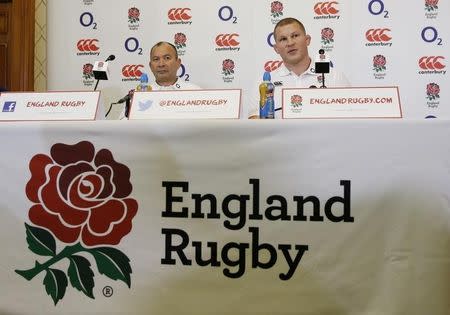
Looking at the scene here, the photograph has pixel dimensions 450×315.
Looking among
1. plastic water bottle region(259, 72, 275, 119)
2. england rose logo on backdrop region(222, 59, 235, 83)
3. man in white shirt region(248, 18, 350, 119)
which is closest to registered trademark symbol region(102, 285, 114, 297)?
plastic water bottle region(259, 72, 275, 119)

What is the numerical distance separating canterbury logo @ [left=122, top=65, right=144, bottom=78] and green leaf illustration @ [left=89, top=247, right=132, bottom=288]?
221cm

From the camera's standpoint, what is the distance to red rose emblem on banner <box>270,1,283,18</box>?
314cm

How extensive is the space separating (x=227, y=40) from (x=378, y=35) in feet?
3.34

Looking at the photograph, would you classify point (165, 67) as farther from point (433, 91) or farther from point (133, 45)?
point (433, 91)

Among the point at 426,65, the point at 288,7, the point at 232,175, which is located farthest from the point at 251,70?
the point at 232,175

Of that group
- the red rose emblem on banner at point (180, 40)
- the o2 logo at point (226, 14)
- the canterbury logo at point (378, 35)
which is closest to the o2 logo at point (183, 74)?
the red rose emblem on banner at point (180, 40)

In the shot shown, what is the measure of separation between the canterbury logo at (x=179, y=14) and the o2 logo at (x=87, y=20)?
0.56 m

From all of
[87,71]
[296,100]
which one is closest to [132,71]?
[87,71]

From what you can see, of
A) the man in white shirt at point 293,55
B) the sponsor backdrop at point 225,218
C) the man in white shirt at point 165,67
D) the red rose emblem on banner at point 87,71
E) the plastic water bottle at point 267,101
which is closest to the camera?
the sponsor backdrop at point 225,218

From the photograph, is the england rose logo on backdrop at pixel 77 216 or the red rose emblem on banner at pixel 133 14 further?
the red rose emblem on banner at pixel 133 14

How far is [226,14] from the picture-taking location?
10.5 ft

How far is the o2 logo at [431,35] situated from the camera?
2992 mm

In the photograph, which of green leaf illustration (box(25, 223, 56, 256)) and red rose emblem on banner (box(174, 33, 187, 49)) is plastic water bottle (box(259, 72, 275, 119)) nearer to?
green leaf illustration (box(25, 223, 56, 256))

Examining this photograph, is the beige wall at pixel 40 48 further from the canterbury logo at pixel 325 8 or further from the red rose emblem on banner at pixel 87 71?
the canterbury logo at pixel 325 8
